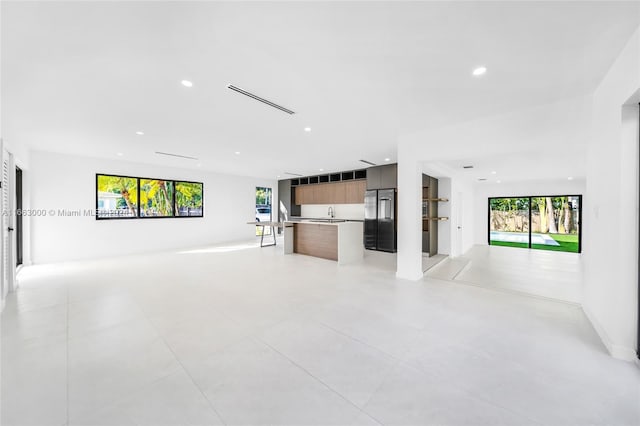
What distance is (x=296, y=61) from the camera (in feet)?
7.64

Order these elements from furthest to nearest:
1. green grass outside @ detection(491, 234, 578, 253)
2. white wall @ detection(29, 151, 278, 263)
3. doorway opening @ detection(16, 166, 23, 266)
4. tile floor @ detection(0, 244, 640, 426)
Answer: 1. green grass outside @ detection(491, 234, 578, 253)
2. white wall @ detection(29, 151, 278, 263)
3. doorway opening @ detection(16, 166, 23, 266)
4. tile floor @ detection(0, 244, 640, 426)

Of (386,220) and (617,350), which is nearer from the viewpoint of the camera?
(617,350)

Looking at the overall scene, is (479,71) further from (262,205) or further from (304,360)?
(262,205)

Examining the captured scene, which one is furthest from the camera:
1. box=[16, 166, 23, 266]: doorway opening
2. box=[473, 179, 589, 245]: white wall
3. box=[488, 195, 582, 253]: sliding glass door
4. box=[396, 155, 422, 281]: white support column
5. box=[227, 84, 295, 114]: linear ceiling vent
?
box=[488, 195, 582, 253]: sliding glass door

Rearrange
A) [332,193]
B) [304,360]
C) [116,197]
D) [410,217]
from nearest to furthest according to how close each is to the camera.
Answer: [304,360] → [410,217] → [116,197] → [332,193]

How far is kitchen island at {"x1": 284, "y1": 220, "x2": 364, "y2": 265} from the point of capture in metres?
5.92

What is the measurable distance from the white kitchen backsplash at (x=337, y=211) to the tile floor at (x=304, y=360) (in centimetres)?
527

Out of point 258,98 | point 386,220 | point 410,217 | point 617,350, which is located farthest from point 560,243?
point 258,98

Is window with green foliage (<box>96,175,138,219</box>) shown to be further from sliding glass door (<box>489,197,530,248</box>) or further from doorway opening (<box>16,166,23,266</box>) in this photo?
sliding glass door (<box>489,197,530,248</box>)

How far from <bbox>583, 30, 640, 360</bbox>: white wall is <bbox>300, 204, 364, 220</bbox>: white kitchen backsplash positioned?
21.4ft

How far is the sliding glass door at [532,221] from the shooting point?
8921mm

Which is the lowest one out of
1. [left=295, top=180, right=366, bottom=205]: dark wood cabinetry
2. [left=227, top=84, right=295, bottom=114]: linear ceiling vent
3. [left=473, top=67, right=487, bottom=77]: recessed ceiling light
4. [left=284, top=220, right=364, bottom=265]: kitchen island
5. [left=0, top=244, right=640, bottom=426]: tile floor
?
[left=0, top=244, right=640, bottom=426]: tile floor

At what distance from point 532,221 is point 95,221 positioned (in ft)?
45.4

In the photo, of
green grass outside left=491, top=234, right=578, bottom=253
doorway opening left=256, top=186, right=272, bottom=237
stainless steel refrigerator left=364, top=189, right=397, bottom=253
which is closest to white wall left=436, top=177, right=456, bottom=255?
stainless steel refrigerator left=364, top=189, right=397, bottom=253
